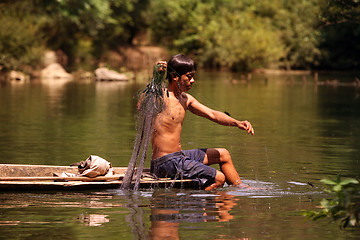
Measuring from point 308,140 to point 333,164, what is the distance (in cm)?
363

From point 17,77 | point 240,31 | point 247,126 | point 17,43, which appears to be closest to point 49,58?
point 17,43

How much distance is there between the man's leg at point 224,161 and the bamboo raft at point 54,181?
0.46m

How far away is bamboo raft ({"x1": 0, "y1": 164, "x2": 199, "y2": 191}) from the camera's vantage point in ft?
31.6

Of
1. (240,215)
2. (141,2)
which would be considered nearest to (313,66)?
(141,2)

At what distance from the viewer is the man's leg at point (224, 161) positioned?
402 inches

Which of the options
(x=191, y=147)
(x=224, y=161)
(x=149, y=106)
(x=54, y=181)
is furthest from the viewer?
(x=191, y=147)

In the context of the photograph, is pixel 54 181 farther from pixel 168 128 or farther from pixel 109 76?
pixel 109 76

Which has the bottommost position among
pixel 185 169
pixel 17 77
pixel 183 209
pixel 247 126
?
pixel 183 209

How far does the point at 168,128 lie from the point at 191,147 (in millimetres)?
4882

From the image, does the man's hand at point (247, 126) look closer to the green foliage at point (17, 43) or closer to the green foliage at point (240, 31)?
the green foliage at point (17, 43)

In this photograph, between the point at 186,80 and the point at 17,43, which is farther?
the point at 17,43

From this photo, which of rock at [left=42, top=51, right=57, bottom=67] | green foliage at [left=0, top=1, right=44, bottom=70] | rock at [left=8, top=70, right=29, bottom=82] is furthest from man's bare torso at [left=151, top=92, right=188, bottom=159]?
rock at [left=42, top=51, right=57, bottom=67]

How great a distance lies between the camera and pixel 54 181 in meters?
10.1

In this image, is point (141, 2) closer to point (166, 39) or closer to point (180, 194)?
point (166, 39)
